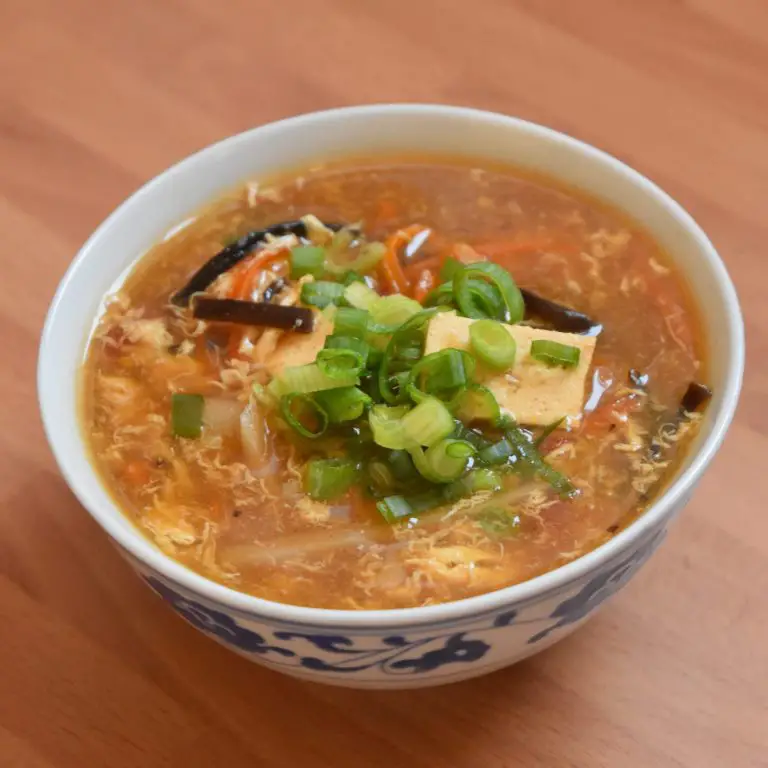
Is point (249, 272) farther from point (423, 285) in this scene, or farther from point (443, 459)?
point (443, 459)

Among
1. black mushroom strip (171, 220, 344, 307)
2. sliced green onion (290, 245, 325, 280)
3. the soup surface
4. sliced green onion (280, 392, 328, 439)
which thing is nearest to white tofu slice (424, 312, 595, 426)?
the soup surface

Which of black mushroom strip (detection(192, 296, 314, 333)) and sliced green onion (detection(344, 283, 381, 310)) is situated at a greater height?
sliced green onion (detection(344, 283, 381, 310))

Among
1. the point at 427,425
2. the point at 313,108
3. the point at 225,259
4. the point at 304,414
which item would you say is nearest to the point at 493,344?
the point at 427,425

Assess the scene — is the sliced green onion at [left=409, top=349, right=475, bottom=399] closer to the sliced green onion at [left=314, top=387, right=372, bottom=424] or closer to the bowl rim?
the sliced green onion at [left=314, top=387, right=372, bottom=424]

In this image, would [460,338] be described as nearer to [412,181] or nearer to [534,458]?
[534,458]

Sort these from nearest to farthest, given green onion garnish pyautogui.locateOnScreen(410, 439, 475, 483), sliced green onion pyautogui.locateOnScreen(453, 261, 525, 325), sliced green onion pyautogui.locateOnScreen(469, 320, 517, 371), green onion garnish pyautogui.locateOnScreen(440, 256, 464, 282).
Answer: green onion garnish pyautogui.locateOnScreen(410, 439, 475, 483) < sliced green onion pyautogui.locateOnScreen(469, 320, 517, 371) < sliced green onion pyautogui.locateOnScreen(453, 261, 525, 325) < green onion garnish pyautogui.locateOnScreen(440, 256, 464, 282)

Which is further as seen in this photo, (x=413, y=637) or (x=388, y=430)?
(x=388, y=430)

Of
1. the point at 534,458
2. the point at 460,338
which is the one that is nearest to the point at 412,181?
the point at 460,338
